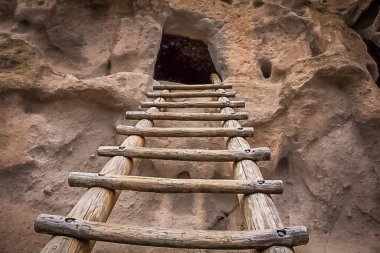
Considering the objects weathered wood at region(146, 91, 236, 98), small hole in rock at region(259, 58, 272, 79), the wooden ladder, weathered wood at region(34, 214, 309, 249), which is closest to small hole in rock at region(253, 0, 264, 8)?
small hole in rock at region(259, 58, 272, 79)

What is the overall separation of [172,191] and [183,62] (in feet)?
16.9

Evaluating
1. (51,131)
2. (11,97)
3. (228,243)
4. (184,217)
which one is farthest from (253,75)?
(228,243)

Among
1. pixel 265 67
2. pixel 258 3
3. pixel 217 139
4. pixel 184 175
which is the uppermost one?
pixel 258 3

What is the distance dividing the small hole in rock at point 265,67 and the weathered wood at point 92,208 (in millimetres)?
2272

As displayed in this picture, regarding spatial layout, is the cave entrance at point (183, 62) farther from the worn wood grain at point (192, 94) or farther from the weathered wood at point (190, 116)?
the weathered wood at point (190, 116)

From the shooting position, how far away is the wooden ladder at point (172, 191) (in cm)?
105

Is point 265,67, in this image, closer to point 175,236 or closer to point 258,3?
point 258,3

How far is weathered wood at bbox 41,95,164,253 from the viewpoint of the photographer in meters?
1.02

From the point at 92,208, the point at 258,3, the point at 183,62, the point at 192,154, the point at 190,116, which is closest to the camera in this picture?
the point at 92,208

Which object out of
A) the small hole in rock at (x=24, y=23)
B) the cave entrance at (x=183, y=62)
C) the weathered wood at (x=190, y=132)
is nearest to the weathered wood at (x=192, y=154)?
the weathered wood at (x=190, y=132)

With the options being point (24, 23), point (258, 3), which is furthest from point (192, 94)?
point (24, 23)

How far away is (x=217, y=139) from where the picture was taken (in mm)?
2604

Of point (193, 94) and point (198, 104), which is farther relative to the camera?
point (193, 94)

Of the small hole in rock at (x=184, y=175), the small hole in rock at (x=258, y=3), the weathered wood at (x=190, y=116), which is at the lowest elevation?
the small hole in rock at (x=184, y=175)
